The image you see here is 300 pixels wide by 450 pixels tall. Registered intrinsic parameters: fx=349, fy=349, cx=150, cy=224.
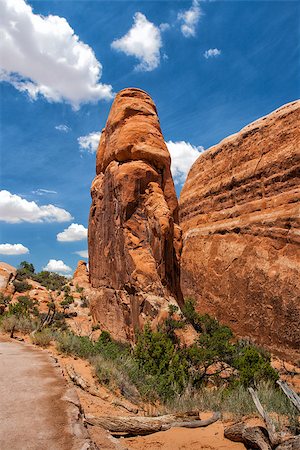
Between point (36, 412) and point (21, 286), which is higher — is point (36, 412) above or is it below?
below

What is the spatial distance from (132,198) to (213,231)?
13403mm

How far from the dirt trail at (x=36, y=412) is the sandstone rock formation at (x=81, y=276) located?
30996 mm

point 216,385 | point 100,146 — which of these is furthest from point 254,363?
point 100,146

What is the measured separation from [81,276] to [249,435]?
37.1 metres

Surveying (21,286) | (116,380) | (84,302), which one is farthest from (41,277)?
(116,380)

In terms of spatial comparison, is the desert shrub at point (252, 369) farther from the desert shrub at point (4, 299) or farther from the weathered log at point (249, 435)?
the desert shrub at point (4, 299)

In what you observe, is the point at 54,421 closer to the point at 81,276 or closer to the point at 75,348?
the point at 75,348

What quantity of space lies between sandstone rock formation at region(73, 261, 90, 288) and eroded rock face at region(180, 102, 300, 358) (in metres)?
11.7

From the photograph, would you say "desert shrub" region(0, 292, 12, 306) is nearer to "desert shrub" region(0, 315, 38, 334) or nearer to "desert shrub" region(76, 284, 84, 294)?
"desert shrub" region(76, 284, 84, 294)

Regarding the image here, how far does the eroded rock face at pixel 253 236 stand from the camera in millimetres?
22906

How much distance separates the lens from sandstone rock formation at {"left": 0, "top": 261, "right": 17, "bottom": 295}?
30188mm

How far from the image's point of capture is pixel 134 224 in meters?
20.5

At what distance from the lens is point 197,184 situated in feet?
123

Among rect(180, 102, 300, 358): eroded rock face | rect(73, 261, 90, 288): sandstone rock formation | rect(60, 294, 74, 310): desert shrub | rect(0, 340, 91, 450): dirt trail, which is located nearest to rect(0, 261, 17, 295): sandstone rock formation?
rect(60, 294, 74, 310): desert shrub
